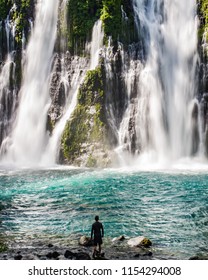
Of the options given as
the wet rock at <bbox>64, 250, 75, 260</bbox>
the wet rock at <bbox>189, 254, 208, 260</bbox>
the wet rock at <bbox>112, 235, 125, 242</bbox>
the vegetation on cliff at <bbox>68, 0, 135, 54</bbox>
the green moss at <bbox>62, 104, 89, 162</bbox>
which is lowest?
the wet rock at <bbox>189, 254, 208, 260</bbox>

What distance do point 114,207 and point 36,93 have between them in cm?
2819

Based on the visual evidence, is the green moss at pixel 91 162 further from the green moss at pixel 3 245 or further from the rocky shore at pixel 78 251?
the rocky shore at pixel 78 251

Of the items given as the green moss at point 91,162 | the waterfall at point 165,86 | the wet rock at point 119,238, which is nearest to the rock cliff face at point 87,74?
the green moss at point 91,162

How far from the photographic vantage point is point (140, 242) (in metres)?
15.3

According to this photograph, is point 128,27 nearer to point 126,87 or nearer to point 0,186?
point 126,87

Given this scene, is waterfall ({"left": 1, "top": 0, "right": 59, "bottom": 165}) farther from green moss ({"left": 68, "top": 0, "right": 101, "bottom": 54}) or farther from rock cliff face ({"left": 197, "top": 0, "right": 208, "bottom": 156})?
rock cliff face ({"left": 197, "top": 0, "right": 208, "bottom": 156})

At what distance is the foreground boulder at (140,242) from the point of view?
15.3 meters

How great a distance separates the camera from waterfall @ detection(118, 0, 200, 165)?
1651 inches

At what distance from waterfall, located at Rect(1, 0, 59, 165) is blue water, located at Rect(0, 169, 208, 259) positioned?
10.4m

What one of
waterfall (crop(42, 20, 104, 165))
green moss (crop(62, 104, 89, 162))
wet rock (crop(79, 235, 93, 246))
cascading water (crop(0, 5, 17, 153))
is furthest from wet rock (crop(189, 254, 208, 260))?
cascading water (crop(0, 5, 17, 153))

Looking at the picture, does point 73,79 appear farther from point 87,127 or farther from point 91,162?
point 91,162
